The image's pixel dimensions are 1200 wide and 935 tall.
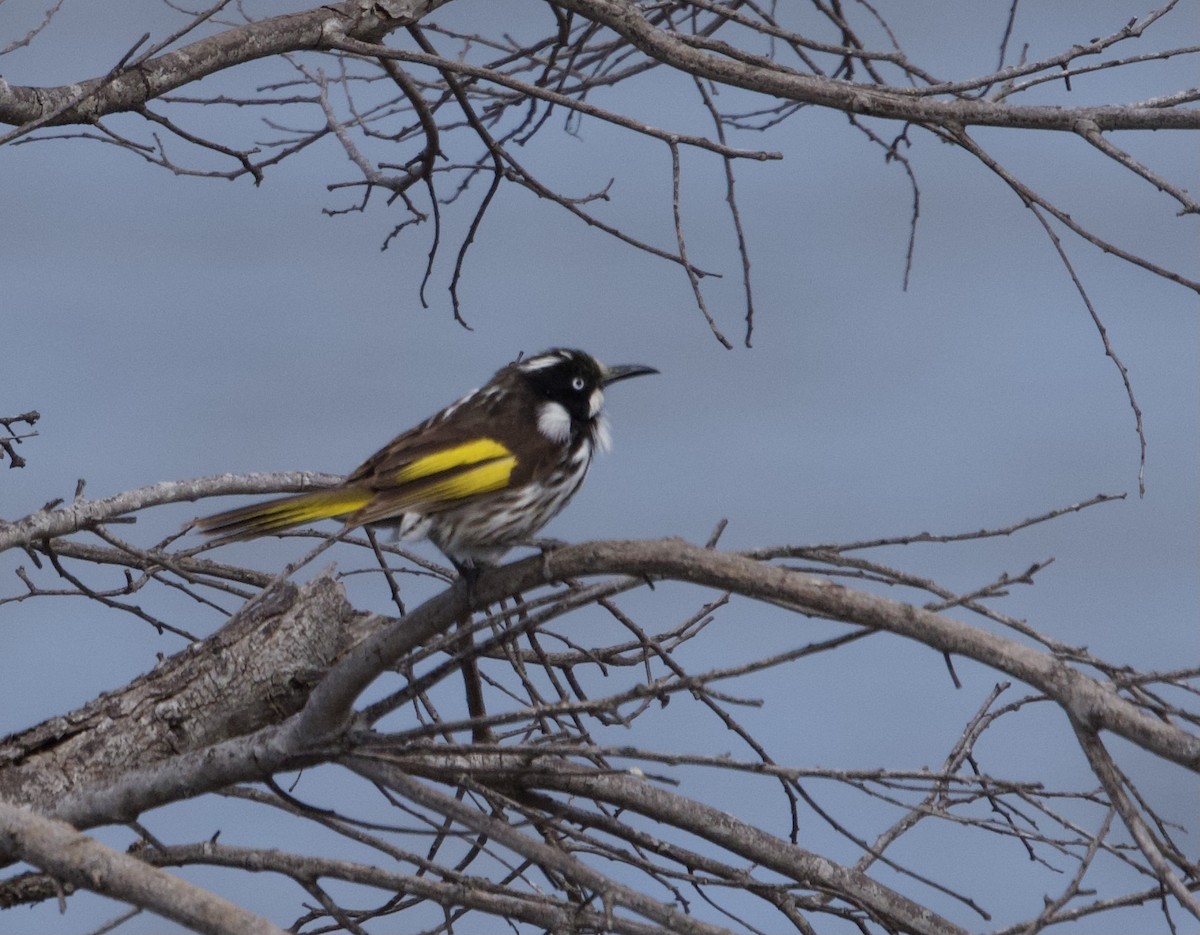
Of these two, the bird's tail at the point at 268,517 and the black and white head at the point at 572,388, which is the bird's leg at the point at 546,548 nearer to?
the bird's tail at the point at 268,517

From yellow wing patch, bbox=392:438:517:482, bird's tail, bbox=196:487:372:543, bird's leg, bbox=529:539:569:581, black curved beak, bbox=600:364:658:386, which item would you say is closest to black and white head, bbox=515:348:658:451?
black curved beak, bbox=600:364:658:386

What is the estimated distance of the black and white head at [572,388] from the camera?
14.9 feet

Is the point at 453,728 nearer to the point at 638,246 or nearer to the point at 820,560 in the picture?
the point at 820,560

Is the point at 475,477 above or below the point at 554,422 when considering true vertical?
below

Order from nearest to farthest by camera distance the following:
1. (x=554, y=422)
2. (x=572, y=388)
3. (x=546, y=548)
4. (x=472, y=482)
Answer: (x=546, y=548)
(x=472, y=482)
(x=554, y=422)
(x=572, y=388)

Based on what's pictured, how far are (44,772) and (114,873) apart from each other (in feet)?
3.88

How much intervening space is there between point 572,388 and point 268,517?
116 centimetres

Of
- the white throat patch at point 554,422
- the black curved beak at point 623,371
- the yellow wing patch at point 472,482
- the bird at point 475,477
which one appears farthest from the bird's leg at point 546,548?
the black curved beak at point 623,371

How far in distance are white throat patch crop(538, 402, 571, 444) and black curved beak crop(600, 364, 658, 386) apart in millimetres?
296

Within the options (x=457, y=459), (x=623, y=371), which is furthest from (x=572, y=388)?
(x=457, y=459)

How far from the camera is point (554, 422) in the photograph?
14.7 feet

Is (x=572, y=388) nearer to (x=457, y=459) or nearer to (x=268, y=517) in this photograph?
(x=457, y=459)

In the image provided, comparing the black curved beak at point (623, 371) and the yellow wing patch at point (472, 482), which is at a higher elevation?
the black curved beak at point (623, 371)

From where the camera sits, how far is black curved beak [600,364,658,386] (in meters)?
4.84
